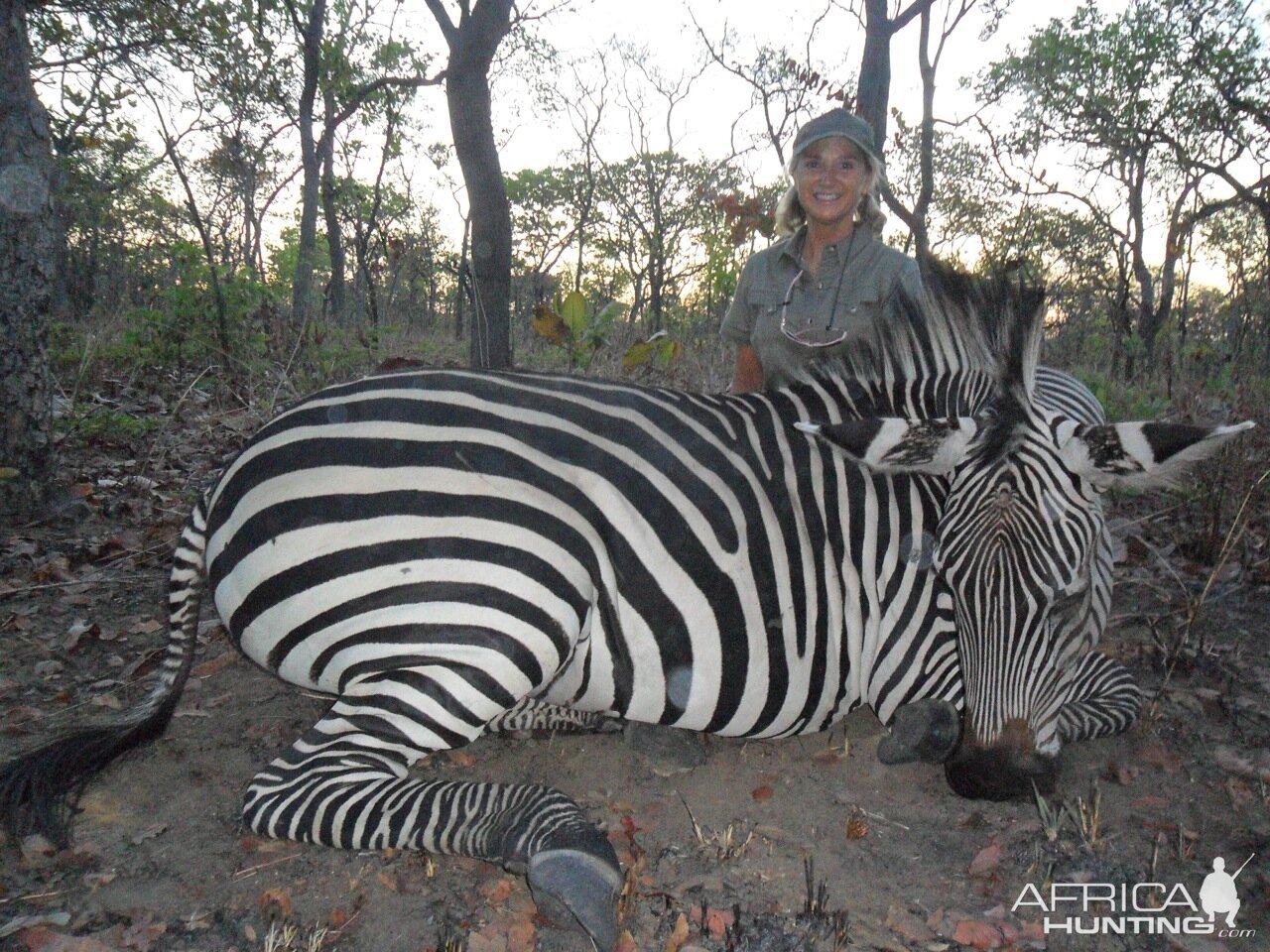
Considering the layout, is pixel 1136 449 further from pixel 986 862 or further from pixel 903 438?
pixel 986 862

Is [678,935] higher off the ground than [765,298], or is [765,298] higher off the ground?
[765,298]

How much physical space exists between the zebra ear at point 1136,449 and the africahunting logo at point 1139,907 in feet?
3.43

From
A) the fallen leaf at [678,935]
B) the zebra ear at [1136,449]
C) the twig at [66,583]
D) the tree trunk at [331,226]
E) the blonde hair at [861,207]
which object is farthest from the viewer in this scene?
the tree trunk at [331,226]

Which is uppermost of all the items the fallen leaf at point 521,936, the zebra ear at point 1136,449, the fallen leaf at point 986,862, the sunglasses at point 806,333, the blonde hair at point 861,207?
the blonde hair at point 861,207

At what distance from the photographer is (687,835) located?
2.52m

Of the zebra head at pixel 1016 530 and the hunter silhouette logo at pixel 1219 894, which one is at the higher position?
the zebra head at pixel 1016 530

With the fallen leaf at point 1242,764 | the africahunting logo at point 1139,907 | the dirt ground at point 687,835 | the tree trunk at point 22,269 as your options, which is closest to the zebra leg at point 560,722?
the dirt ground at point 687,835

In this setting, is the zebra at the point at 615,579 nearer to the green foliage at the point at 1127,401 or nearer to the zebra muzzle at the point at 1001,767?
the zebra muzzle at the point at 1001,767

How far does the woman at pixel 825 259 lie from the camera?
4.00 metres

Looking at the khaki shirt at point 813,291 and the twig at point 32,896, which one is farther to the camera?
the khaki shirt at point 813,291

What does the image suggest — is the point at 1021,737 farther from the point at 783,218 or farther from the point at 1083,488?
the point at 783,218

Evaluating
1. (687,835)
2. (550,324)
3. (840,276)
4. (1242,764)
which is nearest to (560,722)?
(687,835)

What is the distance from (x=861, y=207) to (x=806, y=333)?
0.81 metres

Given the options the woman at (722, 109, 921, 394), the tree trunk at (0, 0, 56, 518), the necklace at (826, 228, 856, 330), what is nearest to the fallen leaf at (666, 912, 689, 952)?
the woman at (722, 109, 921, 394)
